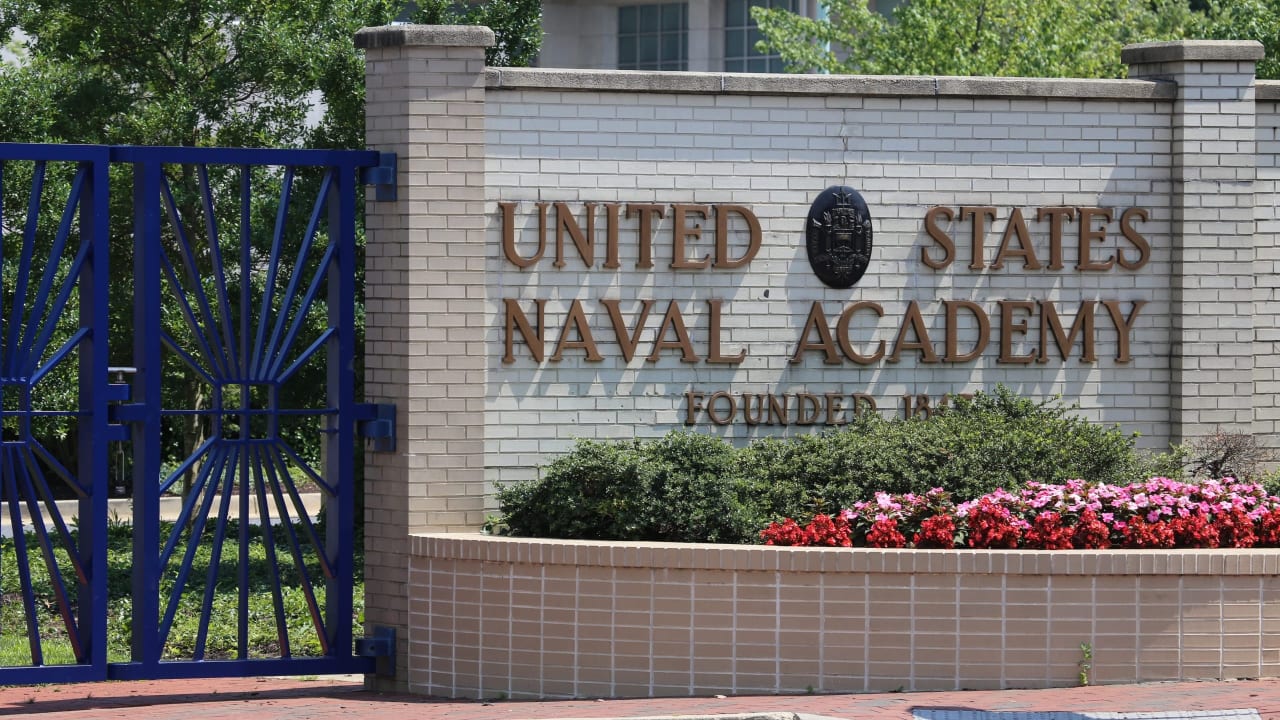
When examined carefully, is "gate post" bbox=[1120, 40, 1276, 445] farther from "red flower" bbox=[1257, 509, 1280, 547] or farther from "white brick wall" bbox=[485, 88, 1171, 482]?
"red flower" bbox=[1257, 509, 1280, 547]

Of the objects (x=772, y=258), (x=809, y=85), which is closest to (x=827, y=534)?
(x=772, y=258)

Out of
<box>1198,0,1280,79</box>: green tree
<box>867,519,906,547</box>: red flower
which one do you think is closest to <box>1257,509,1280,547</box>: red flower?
<box>867,519,906,547</box>: red flower

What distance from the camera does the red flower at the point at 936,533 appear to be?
873cm

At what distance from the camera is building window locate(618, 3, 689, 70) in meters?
32.7

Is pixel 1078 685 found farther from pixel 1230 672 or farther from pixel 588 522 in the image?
pixel 588 522

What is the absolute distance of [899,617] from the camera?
8539 mm

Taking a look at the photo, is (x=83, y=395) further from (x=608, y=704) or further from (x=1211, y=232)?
(x=1211, y=232)

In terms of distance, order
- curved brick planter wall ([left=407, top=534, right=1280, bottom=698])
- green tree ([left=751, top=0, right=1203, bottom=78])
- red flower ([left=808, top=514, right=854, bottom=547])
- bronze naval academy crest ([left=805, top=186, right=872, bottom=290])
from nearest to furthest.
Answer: curved brick planter wall ([left=407, top=534, right=1280, bottom=698])
red flower ([left=808, top=514, right=854, bottom=547])
bronze naval academy crest ([left=805, top=186, right=872, bottom=290])
green tree ([left=751, top=0, right=1203, bottom=78])

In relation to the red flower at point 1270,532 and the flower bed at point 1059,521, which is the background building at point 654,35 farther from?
the red flower at point 1270,532

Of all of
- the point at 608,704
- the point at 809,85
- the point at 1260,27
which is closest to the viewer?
the point at 608,704

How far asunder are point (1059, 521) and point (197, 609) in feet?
24.1

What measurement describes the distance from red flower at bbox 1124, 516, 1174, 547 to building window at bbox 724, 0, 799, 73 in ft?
75.7

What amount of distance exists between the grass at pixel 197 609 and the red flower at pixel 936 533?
341 centimetres

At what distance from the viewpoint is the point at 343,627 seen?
9.50m
